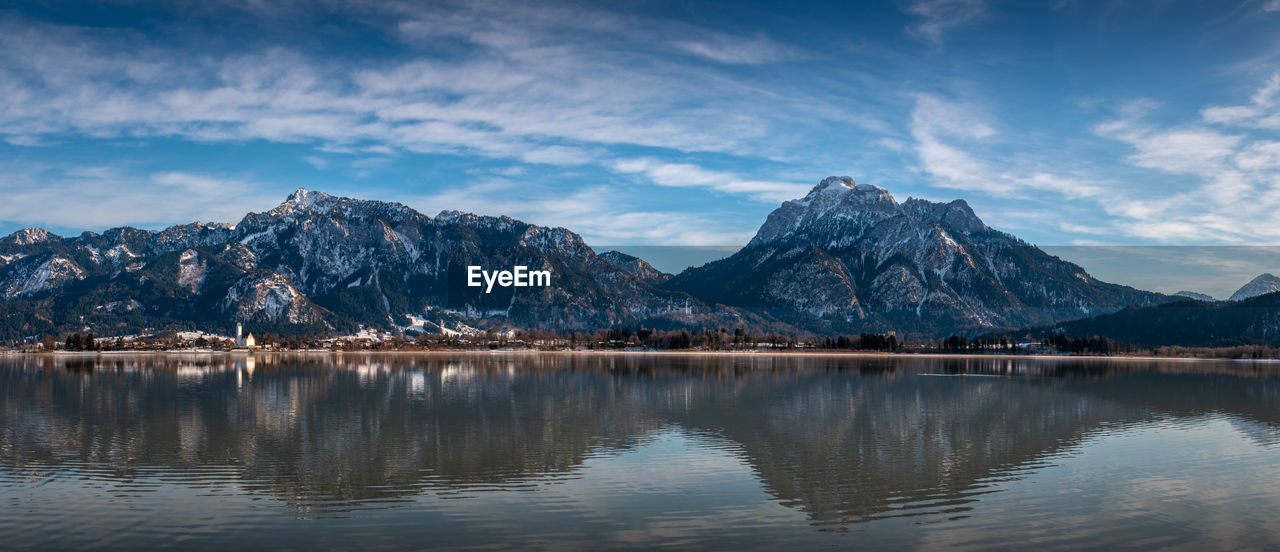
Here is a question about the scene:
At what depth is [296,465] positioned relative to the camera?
4359 centimetres

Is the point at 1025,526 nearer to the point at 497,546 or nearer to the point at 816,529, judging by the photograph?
the point at 816,529

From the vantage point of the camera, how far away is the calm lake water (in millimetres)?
29875

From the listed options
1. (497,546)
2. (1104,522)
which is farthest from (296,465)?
(1104,522)

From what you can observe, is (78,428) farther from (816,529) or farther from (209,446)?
(816,529)

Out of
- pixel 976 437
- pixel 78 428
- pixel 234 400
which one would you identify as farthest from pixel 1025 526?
pixel 234 400

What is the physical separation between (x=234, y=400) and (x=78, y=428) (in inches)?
1068

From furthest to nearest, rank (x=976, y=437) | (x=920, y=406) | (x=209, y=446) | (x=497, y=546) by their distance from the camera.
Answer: (x=920, y=406) → (x=976, y=437) → (x=209, y=446) → (x=497, y=546)

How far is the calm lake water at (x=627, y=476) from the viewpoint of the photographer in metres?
29.9

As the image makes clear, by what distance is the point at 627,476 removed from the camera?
135 feet

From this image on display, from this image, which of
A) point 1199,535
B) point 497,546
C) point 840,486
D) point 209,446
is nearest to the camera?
point 497,546

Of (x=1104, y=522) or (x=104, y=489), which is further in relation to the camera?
(x=104, y=489)

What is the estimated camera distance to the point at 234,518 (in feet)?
103

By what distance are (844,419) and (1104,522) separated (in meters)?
37.4

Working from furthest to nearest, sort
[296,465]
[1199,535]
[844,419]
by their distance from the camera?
[844,419], [296,465], [1199,535]
